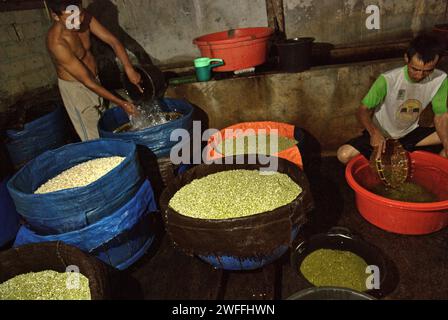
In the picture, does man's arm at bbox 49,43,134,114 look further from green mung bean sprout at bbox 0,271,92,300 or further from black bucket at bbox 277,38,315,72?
black bucket at bbox 277,38,315,72

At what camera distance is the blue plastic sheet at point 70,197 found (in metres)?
2.09

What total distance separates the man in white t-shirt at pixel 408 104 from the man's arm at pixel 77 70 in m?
2.50

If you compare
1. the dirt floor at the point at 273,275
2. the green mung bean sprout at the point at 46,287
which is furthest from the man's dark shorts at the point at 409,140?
the green mung bean sprout at the point at 46,287

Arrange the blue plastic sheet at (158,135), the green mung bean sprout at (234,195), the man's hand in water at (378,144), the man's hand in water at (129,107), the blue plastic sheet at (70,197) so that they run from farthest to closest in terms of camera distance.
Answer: the man's hand in water at (129,107)
the blue plastic sheet at (158,135)
the man's hand in water at (378,144)
the green mung bean sprout at (234,195)
the blue plastic sheet at (70,197)

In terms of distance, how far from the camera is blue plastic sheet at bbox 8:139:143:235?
2.09m

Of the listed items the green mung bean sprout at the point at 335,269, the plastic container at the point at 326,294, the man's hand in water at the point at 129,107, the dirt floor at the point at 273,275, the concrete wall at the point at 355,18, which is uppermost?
the concrete wall at the point at 355,18

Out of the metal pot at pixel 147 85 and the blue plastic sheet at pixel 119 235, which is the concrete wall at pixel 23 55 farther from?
the blue plastic sheet at pixel 119 235

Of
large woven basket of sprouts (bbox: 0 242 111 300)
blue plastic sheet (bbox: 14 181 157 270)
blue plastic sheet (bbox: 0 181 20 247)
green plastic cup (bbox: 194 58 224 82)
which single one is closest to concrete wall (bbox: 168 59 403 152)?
green plastic cup (bbox: 194 58 224 82)

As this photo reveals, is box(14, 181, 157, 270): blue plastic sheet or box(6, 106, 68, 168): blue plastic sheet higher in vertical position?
box(6, 106, 68, 168): blue plastic sheet

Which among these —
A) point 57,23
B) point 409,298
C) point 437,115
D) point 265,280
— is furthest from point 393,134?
point 57,23

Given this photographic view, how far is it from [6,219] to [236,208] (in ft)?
7.47

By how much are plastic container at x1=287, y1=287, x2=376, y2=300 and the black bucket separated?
8.89ft

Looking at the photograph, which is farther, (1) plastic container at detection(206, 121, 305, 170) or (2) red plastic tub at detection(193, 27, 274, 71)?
(2) red plastic tub at detection(193, 27, 274, 71)

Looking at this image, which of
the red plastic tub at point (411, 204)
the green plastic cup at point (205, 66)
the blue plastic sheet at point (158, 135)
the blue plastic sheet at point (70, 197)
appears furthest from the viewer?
the green plastic cup at point (205, 66)
